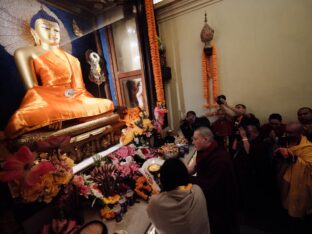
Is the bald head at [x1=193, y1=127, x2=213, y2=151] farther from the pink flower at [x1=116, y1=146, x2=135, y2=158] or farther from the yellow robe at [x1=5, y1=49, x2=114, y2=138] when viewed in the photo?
the yellow robe at [x1=5, y1=49, x2=114, y2=138]

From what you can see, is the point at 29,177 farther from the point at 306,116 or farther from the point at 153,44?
the point at 306,116

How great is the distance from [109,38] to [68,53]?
1.02 metres

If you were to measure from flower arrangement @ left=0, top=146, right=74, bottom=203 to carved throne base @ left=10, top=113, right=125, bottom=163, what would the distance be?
577 mm

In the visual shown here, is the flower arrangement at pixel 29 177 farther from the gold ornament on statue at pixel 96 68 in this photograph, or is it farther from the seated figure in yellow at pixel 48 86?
the gold ornament on statue at pixel 96 68

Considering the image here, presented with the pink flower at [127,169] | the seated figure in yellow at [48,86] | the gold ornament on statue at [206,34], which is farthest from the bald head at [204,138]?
the gold ornament on statue at [206,34]

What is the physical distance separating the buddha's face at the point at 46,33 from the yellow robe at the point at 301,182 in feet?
13.2

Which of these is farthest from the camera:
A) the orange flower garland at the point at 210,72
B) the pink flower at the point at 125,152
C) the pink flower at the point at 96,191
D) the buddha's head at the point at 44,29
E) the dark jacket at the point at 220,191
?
the orange flower garland at the point at 210,72

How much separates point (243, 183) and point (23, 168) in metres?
2.88

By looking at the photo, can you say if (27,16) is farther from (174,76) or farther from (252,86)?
(252,86)

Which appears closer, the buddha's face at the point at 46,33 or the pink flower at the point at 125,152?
the buddha's face at the point at 46,33

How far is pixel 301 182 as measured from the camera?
2191 millimetres

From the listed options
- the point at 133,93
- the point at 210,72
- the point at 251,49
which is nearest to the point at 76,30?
the point at 133,93

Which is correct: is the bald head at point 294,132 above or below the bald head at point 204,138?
below

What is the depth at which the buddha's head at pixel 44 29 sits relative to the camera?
7.74 ft
